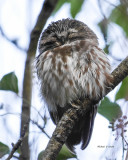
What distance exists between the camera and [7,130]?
282 centimetres

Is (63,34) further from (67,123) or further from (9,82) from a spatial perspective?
(67,123)

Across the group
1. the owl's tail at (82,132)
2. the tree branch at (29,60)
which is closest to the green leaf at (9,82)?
the tree branch at (29,60)

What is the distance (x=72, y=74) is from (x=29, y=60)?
41.3 inches

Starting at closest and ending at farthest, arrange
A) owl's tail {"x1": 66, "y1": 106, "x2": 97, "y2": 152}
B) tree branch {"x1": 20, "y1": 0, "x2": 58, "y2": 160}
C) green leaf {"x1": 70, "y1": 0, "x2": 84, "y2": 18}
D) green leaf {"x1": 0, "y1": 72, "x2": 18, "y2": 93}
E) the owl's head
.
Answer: tree branch {"x1": 20, "y1": 0, "x2": 58, "y2": 160}, green leaf {"x1": 70, "y1": 0, "x2": 84, "y2": 18}, green leaf {"x1": 0, "y1": 72, "x2": 18, "y2": 93}, owl's tail {"x1": 66, "y1": 106, "x2": 97, "y2": 152}, the owl's head

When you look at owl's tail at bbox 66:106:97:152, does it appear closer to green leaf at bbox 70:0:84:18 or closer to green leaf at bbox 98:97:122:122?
green leaf at bbox 98:97:122:122

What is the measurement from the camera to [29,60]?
287cm

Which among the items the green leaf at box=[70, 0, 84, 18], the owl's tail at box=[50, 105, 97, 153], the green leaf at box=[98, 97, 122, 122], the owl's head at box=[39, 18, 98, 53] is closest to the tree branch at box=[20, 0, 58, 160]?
the green leaf at box=[70, 0, 84, 18]

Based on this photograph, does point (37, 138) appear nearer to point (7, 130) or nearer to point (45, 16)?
point (7, 130)

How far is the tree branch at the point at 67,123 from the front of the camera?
8.93ft

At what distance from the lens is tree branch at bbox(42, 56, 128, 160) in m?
2.72

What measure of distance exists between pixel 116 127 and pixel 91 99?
1447mm

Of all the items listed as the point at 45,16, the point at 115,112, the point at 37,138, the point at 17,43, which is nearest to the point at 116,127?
the point at 115,112

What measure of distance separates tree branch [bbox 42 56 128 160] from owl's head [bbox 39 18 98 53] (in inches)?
52.6

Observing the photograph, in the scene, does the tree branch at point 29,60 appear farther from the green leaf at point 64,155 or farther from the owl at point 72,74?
the owl at point 72,74
